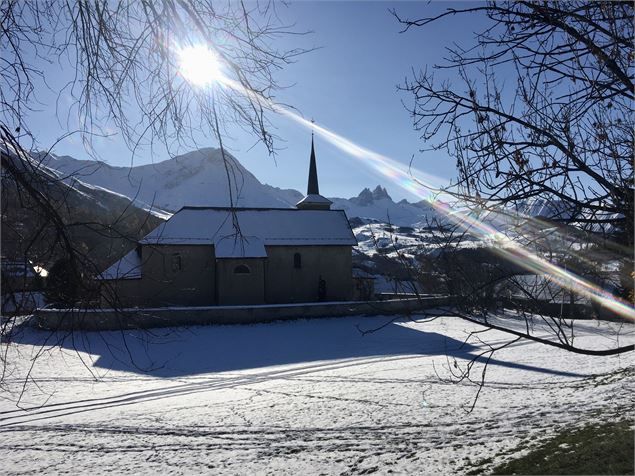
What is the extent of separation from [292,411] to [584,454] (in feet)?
20.2

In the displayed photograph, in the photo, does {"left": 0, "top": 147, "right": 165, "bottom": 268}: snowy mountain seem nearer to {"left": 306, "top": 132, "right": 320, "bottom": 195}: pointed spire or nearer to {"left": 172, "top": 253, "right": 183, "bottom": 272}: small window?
{"left": 172, "top": 253, "right": 183, "bottom": 272}: small window

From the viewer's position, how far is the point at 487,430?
800cm

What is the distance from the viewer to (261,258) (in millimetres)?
33594

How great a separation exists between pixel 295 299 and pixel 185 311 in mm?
12451

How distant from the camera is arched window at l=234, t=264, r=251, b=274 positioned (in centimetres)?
3319

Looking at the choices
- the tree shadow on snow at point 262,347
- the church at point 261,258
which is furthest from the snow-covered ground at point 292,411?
the church at point 261,258

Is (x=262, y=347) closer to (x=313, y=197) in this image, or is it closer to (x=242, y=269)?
(x=242, y=269)

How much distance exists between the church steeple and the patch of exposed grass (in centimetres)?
4159

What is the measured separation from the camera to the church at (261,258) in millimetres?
32969

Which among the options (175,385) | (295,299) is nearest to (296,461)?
(175,385)

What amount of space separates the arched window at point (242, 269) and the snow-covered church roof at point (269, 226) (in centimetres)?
159

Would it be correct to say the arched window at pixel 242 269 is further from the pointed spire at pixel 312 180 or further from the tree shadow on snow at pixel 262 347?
the pointed spire at pixel 312 180

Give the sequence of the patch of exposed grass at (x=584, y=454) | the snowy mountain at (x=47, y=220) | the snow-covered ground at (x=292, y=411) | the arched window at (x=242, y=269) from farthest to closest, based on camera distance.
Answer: the arched window at (x=242, y=269) < the snow-covered ground at (x=292, y=411) < the patch of exposed grass at (x=584, y=454) < the snowy mountain at (x=47, y=220)

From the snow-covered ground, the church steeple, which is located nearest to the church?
the church steeple
